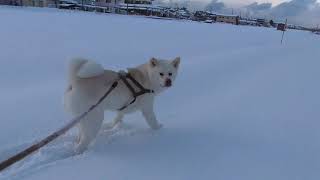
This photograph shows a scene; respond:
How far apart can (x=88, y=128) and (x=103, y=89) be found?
0.36 metres

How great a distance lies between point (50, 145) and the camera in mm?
3596

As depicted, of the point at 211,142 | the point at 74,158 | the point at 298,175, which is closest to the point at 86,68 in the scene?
the point at 74,158

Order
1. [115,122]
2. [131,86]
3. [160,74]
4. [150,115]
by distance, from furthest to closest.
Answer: [115,122], [150,115], [160,74], [131,86]

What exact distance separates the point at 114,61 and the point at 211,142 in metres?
5.75

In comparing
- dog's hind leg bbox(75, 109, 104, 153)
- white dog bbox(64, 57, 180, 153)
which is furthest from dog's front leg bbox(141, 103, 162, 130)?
dog's hind leg bbox(75, 109, 104, 153)

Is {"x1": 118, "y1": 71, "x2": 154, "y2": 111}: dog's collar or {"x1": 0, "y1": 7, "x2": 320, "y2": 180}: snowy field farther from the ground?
{"x1": 118, "y1": 71, "x2": 154, "y2": 111}: dog's collar

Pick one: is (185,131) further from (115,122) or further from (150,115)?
(115,122)

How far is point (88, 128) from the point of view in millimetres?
3488

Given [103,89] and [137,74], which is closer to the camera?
[103,89]

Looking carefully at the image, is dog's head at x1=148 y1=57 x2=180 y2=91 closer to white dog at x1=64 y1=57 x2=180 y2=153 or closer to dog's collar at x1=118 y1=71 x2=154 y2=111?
white dog at x1=64 y1=57 x2=180 y2=153

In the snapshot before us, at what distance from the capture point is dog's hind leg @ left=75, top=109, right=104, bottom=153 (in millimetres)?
3469

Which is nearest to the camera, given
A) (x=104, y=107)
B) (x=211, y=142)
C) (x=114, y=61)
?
(x=104, y=107)

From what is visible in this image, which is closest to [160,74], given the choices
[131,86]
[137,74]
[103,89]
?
[137,74]

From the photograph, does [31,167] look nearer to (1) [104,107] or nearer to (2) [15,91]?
(1) [104,107]
